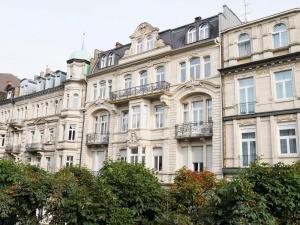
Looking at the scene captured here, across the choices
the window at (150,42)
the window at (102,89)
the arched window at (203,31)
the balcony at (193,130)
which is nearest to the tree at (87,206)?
the balcony at (193,130)

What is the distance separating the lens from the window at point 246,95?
71.4 feet

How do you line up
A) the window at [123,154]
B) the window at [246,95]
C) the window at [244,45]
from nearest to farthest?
the window at [246,95] → the window at [244,45] → the window at [123,154]

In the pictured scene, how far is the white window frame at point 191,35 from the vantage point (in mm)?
26002

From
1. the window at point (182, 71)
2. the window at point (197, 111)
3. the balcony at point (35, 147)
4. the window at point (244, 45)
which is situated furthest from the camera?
the balcony at point (35, 147)

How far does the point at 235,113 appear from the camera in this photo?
2216 centimetres

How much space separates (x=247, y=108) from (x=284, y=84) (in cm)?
280

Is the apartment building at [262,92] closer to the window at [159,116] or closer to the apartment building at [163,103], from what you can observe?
the apartment building at [163,103]

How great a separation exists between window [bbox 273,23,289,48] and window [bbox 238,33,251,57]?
6.01 ft

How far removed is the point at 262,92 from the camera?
2134cm

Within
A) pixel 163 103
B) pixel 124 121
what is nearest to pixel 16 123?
pixel 124 121

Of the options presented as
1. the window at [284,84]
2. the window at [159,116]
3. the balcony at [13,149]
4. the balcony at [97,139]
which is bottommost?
the balcony at [13,149]

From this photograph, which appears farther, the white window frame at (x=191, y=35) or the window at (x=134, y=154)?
the window at (x=134, y=154)

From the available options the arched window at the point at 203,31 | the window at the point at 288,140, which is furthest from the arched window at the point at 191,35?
the window at the point at 288,140

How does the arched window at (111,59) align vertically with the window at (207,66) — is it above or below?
above
